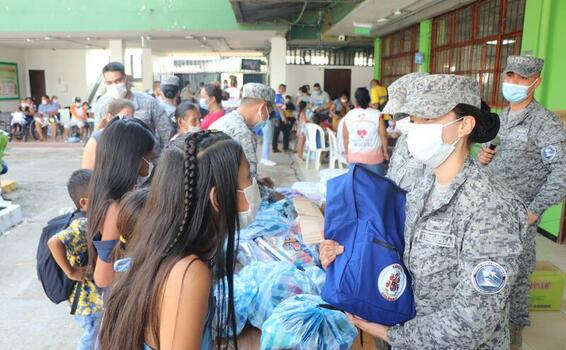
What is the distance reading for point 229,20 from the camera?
11.3 m

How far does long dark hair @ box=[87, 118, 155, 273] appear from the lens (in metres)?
2.07

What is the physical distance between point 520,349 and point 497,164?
3.78ft

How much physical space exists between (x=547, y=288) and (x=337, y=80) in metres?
12.9

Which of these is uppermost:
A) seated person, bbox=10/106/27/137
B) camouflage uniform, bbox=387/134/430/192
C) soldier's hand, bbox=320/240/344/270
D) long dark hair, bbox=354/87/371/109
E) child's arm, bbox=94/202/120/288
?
long dark hair, bbox=354/87/371/109

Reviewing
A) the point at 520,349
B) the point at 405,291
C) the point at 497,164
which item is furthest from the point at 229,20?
the point at 405,291

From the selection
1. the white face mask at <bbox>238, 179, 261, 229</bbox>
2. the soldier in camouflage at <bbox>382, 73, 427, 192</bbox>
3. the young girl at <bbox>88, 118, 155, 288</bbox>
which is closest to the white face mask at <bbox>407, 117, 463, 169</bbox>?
the white face mask at <bbox>238, 179, 261, 229</bbox>

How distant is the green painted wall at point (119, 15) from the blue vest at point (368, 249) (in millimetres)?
10540

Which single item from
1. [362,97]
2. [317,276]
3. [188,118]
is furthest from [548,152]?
[188,118]

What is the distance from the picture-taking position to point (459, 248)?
1394mm

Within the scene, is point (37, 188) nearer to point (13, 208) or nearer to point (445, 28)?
point (13, 208)

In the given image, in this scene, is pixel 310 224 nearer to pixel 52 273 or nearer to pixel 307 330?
pixel 307 330

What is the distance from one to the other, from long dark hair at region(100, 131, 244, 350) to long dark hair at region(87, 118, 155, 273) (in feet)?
2.56

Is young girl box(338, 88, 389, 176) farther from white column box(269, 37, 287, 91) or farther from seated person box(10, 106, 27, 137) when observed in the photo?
seated person box(10, 106, 27, 137)

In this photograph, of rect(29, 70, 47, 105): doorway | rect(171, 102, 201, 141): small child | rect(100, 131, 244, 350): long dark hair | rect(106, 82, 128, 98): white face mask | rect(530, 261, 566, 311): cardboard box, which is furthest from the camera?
rect(29, 70, 47, 105): doorway
